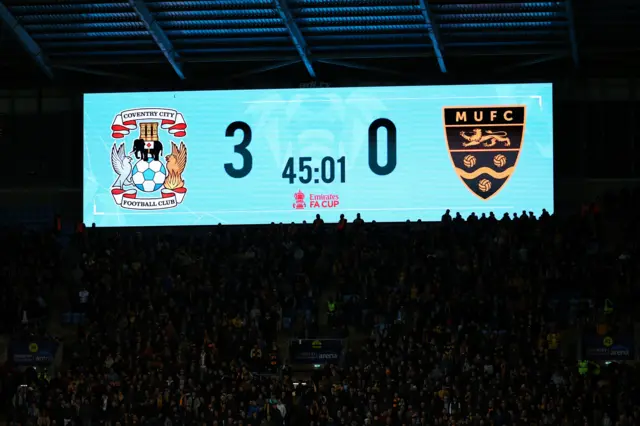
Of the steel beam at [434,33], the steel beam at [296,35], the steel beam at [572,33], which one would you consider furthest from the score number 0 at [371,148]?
the steel beam at [572,33]

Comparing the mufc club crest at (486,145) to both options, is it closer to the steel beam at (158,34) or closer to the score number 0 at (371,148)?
the score number 0 at (371,148)

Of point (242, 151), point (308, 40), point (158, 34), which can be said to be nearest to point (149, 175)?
point (242, 151)

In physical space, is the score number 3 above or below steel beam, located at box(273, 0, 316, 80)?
below

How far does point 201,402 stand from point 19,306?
24.3 ft

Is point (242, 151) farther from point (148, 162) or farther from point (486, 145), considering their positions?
point (486, 145)

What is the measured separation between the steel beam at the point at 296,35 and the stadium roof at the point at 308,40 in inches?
1.6

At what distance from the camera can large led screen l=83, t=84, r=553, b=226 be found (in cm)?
4347

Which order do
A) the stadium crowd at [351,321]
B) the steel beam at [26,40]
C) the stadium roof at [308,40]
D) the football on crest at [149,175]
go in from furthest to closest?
1. the football on crest at [149,175]
2. the steel beam at [26,40]
3. the stadium roof at [308,40]
4. the stadium crowd at [351,321]

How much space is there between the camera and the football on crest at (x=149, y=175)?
4475cm

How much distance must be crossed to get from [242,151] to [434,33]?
7.13 metres

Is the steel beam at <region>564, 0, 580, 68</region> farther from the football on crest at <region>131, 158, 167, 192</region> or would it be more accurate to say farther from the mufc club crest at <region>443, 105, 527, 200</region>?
the football on crest at <region>131, 158, 167, 192</region>

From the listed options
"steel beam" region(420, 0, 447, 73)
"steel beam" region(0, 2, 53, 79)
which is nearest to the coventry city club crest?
"steel beam" region(0, 2, 53, 79)

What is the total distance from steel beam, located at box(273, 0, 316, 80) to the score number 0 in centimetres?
256

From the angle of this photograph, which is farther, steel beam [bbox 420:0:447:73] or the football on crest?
the football on crest
